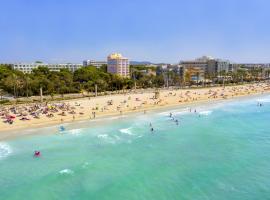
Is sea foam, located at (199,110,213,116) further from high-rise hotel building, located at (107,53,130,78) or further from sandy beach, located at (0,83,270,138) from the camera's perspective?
high-rise hotel building, located at (107,53,130,78)

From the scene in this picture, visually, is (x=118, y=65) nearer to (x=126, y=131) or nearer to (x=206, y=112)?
(x=206, y=112)

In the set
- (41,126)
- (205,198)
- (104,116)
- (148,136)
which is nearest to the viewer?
(205,198)

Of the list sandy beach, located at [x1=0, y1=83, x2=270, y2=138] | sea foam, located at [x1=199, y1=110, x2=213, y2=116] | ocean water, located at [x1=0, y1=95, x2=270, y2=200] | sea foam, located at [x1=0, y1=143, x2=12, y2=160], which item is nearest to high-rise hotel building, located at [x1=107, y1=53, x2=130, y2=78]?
sandy beach, located at [x1=0, y1=83, x2=270, y2=138]

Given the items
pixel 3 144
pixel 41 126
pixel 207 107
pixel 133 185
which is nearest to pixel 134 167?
pixel 133 185

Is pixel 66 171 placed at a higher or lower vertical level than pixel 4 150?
lower

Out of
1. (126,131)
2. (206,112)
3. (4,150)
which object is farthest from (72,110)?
(206,112)

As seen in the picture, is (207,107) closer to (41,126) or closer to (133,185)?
(41,126)

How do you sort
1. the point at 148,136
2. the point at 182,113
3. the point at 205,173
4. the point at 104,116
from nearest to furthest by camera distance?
the point at 205,173 → the point at 148,136 → the point at 104,116 → the point at 182,113

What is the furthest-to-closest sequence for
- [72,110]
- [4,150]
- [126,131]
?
[72,110] < [126,131] < [4,150]
